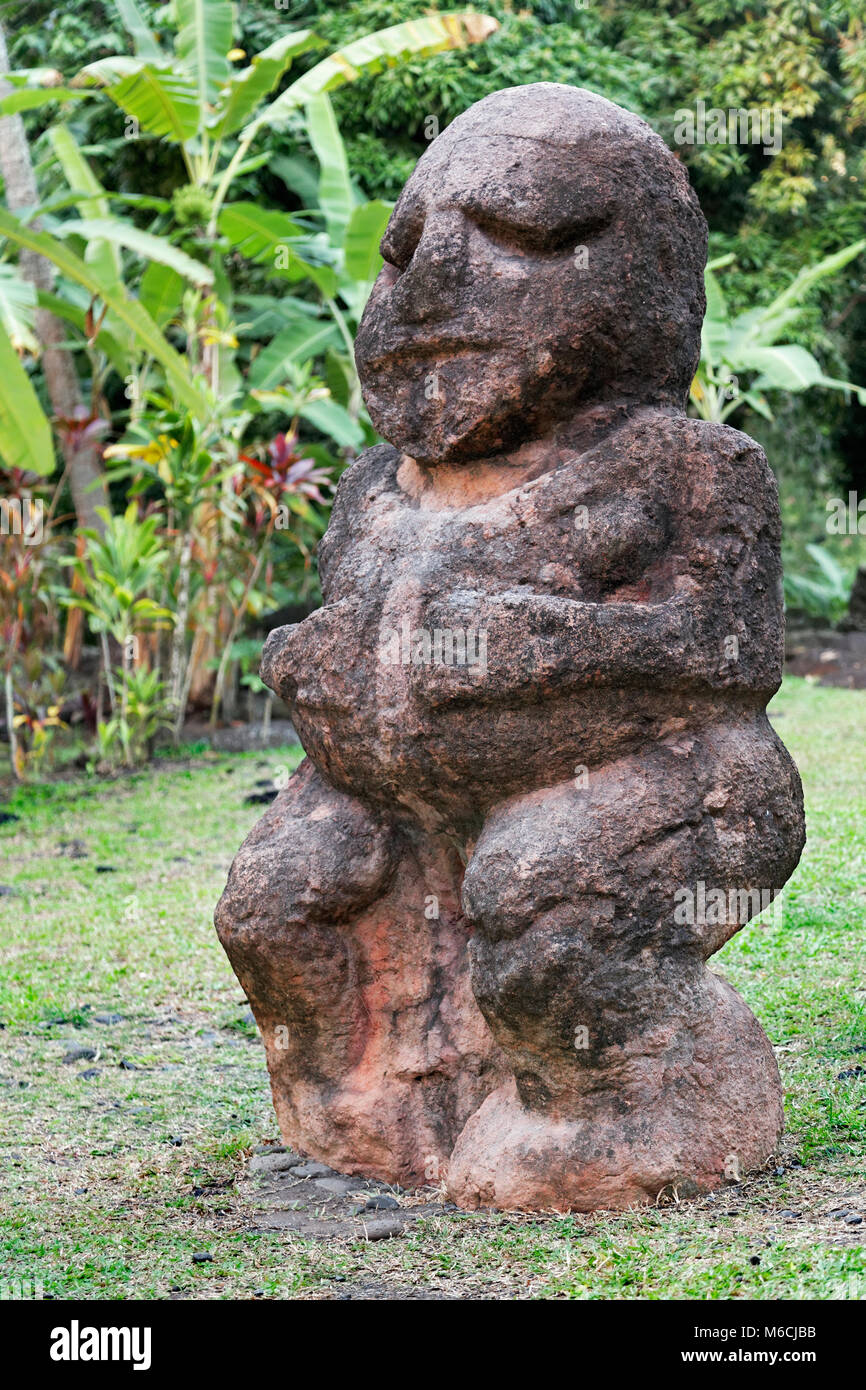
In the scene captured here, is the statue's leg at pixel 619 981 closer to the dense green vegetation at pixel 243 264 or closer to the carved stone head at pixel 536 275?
the carved stone head at pixel 536 275

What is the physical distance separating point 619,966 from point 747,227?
12.9 meters

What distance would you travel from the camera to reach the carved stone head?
3.63m

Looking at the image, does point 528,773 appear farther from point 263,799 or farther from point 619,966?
point 263,799

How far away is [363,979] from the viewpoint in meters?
3.99

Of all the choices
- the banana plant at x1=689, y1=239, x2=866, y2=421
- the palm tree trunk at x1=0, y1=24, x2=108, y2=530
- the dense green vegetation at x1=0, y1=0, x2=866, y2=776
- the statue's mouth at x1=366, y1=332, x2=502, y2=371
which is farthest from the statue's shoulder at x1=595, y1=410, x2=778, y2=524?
the banana plant at x1=689, y1=239, x2=866, y2=421

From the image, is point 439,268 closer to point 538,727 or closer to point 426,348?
point 426,348

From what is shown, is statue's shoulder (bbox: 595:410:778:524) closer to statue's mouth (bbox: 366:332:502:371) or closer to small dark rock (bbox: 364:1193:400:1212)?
statue's mouth (bbox: 366:332:502:371)

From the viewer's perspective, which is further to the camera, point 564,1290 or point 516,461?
point 516,461

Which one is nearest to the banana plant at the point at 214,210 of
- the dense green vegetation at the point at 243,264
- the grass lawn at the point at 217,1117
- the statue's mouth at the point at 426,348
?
the dense green vegetation at the point at 243,264

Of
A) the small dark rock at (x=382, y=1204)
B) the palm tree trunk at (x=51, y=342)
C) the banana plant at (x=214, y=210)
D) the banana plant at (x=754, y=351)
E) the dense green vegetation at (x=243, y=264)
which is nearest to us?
the small dark rock at (x=382, y=1204)

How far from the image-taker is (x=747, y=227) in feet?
48.8

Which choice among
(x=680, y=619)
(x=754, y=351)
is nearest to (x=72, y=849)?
(x=680, y=619)

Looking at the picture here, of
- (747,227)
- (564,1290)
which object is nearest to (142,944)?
(564,1290)

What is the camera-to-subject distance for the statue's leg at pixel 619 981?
342 centimetres
